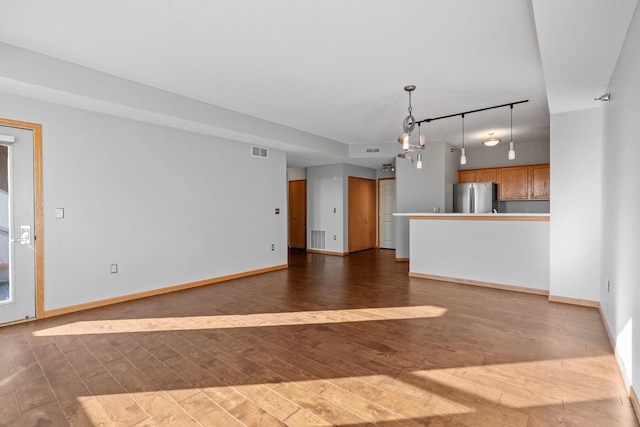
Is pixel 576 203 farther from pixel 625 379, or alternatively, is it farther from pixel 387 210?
pixel 387 210

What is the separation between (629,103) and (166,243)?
520 cm

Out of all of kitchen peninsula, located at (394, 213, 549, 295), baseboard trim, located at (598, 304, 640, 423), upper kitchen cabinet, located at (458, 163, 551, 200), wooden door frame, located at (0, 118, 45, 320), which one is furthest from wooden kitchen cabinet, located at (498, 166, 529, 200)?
wooden door frame, located at (0, 118, 45, 320)

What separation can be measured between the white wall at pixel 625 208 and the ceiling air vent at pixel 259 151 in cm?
486

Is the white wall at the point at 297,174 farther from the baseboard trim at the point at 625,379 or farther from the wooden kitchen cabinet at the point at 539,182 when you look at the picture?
the baseboard trim at the point at 625,379

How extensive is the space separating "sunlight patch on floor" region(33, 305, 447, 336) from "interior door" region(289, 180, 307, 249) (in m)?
5.38

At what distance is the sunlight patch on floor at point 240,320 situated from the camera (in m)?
3.21

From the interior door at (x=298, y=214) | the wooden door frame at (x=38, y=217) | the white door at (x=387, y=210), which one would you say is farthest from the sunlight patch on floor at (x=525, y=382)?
the interior door at (x=298, y=214)

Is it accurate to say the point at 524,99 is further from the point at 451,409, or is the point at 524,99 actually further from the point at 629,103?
the point at 451,409

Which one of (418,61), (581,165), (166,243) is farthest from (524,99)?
(166,243)

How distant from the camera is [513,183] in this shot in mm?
7234

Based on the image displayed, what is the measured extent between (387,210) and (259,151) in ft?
15.2

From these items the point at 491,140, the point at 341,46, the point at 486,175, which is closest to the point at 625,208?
the point at 341,46

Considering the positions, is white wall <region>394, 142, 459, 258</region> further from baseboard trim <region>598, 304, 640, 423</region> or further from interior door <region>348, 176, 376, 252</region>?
baseboard trim <region>598, 304, 640, 423</region>

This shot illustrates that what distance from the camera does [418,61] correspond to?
3188 millimetres
